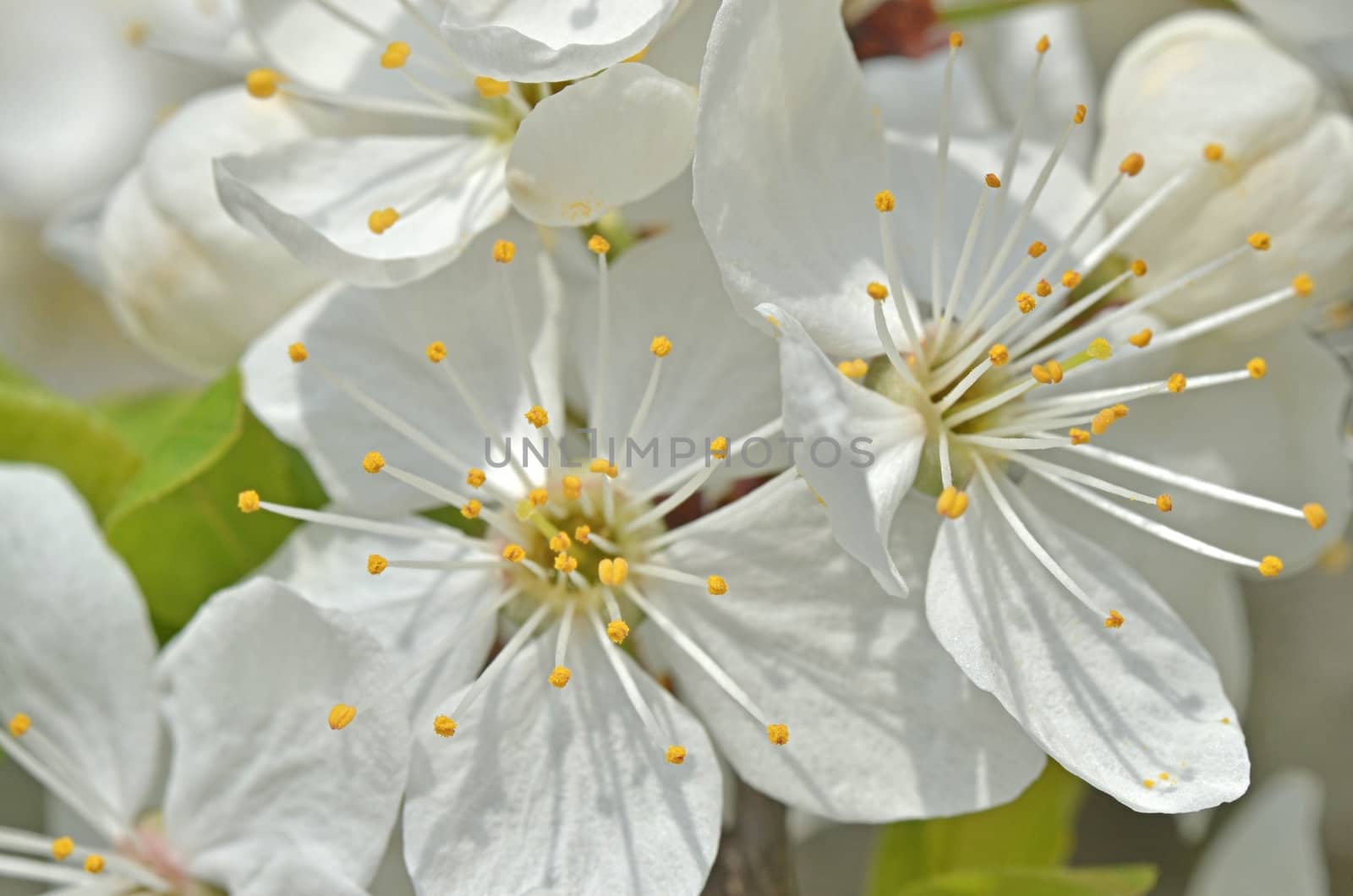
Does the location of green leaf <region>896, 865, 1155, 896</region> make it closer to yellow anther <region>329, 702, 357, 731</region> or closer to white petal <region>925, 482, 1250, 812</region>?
white petal <region>925, 482, 1250, 812</region>

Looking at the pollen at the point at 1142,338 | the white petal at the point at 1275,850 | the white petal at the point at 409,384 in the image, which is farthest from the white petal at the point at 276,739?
the white petal at the point at 1275,850

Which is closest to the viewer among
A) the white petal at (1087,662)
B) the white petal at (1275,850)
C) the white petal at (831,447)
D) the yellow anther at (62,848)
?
the white petal at (831,447)

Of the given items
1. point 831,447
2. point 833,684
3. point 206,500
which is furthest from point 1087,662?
point 206,500

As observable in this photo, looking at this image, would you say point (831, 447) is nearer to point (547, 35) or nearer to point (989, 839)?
point (547, 35)

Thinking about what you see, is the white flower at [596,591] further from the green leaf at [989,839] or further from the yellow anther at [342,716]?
the green leaf at [989,839]

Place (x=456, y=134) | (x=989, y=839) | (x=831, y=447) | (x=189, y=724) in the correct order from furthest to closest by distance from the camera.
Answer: (x=989, y=839) → (x=456, y=134) → (x=189, y=724) → (x=831, y=447)
